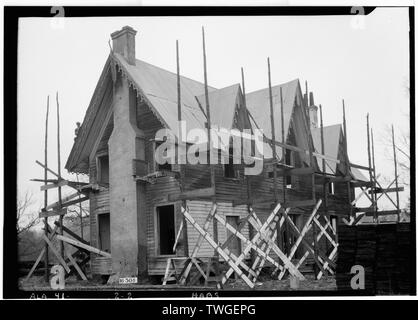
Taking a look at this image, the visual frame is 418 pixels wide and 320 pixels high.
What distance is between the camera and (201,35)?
601 inches

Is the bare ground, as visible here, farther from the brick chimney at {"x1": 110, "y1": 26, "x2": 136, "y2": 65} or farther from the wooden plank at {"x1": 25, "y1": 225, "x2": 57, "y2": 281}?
the brick chimney at {"x1": 110, "y1": 26, "x2": 136, "y2": 65}

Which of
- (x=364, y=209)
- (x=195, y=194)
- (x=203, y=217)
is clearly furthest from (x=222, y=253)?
(x=364, y=209)

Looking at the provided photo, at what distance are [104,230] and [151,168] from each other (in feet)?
9.91

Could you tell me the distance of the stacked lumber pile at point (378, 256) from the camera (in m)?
14.7

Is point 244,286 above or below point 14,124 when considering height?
below

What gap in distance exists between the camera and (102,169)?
1903cm

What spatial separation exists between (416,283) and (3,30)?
1173 cm

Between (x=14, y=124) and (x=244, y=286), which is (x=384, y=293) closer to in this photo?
(x=244, y=286)

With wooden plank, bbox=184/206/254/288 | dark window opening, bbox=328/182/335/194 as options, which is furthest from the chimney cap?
dark window opening, bbox=328/182/335/194

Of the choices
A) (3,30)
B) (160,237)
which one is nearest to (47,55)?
(3,30)

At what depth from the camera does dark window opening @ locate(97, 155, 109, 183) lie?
747 inches

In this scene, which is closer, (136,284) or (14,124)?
(14,124)

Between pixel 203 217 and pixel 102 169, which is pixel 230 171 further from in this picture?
pixel 102 169
